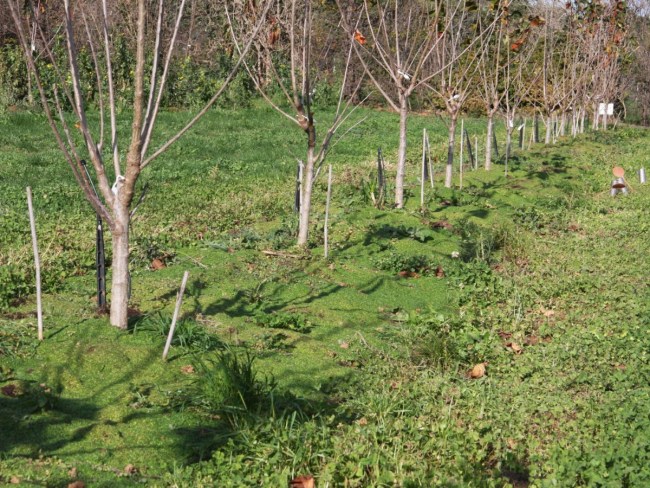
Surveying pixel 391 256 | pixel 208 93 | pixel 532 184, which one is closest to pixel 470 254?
pixel 391 256

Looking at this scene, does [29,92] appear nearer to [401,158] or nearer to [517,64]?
[401,158]

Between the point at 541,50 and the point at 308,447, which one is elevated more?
the point at 541,50

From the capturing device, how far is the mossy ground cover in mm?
5082

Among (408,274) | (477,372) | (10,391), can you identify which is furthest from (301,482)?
(408,274)

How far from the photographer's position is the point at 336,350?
7.21 metres

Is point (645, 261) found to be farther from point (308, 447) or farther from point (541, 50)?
point (541, 50)

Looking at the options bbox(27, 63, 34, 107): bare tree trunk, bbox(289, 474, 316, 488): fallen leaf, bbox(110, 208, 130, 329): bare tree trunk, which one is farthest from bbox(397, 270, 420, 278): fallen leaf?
bbox(27, 63, 34, 107): bare tree trunk

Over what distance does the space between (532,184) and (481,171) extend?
1.57 meters

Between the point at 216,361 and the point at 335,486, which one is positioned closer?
the point at 335,486

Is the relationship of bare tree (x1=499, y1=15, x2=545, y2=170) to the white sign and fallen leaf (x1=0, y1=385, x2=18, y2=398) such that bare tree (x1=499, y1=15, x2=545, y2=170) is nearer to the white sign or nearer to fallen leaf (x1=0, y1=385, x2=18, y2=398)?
the white sign

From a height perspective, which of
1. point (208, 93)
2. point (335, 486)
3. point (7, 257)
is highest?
point (208, 93)

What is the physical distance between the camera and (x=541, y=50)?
2694 cm

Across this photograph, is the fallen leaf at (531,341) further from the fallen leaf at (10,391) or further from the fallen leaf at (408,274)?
the fallen leaf at (10,391)

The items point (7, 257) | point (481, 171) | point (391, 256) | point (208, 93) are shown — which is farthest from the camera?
point (208, 93)
